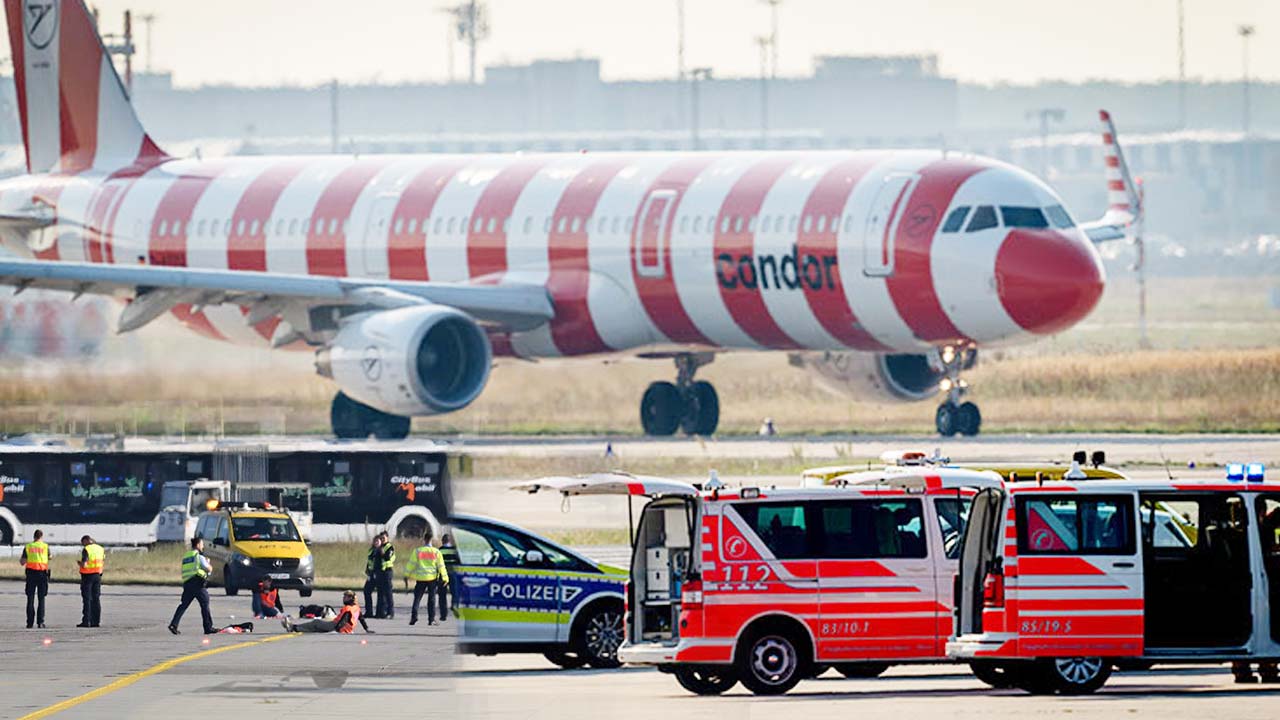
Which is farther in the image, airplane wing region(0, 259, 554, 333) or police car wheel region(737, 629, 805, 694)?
airplane wing region(0, 259, 554, 333)

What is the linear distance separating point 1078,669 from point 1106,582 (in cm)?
69

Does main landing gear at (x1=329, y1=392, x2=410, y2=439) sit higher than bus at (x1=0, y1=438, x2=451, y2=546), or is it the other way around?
main landing gear at (x1=329, y1=392, x2=410, y2=439)

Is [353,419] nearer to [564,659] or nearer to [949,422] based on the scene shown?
[949,422]

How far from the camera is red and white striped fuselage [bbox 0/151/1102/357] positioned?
39.6 metres

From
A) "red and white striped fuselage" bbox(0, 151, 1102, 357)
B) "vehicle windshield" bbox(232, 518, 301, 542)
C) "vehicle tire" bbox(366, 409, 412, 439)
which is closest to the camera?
"vehicle windshield" bbox(232, 518, 301, 542)

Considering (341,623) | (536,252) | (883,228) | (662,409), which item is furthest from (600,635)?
(662,409)

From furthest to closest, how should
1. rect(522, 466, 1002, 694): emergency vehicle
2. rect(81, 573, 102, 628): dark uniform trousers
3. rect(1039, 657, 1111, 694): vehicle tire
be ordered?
rect(81, 573, 102, 628): dark uniform trousers
rect(522, 466, 1002, 694): emergency vehicle
rect(1039, 657, 1111, 694): vehicle tire

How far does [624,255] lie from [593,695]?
79.3 feet

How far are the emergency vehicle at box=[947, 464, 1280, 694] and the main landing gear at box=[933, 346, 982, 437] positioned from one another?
23.2 meters

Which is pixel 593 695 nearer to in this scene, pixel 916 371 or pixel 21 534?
pixel 21 534

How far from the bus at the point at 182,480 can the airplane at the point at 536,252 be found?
292 centimetres

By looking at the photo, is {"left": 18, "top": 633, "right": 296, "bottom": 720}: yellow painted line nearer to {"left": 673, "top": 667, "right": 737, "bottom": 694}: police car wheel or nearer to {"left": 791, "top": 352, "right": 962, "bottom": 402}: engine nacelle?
{"left": 673, "top": 667, "right": 737, "bottom": 694}: police car wheel

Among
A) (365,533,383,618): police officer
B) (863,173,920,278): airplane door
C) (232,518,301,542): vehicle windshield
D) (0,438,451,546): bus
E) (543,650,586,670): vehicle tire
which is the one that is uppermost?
(863,173,920,278): airplane door

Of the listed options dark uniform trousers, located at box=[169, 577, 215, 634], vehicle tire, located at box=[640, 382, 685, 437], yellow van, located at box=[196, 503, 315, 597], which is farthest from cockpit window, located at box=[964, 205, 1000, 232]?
dark uniform trousers, located at box=[169, 577, 215, 634]
